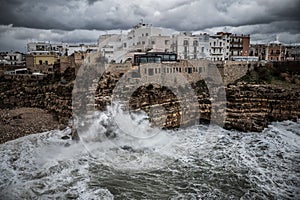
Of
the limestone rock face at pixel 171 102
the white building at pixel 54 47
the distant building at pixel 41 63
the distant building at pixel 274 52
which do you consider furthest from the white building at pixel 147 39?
the distant building at pixel 274 52

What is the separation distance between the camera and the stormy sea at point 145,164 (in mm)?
11344

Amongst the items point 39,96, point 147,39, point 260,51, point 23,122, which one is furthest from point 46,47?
point 260,51

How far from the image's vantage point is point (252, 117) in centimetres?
2259

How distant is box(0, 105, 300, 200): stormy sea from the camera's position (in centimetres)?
1134

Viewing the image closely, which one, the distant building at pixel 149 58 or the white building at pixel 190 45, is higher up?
the white building at pixel 190 45

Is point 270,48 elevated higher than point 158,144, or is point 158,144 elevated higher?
point 270,48

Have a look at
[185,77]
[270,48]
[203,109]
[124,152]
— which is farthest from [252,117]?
[270,48]

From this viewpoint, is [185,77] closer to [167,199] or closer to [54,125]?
[54,125]

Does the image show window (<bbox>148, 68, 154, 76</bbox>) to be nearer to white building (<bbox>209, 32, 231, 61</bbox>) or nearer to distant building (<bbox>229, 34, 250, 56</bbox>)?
white building (<bbox>209, 32, 231, 61</bbox>)

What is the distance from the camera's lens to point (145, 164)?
556 inches

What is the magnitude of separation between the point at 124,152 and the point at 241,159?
725 cm

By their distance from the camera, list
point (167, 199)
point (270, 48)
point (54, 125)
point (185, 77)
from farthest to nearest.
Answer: point (270, 48), point (185, 77), point (54, 125), point (167, 199)

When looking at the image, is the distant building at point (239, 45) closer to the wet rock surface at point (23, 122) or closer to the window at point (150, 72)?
the window at point (150, 72)

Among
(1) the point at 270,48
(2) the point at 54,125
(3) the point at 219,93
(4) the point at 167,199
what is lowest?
(4) the point at 167,199
